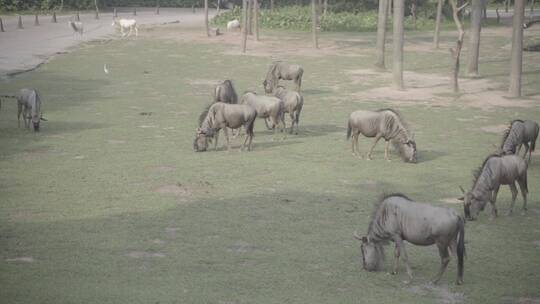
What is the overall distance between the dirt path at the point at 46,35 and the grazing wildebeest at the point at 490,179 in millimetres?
26829

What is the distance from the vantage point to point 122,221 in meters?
14.2

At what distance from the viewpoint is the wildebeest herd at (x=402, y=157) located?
36.7 ft

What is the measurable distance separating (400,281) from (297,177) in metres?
6.66

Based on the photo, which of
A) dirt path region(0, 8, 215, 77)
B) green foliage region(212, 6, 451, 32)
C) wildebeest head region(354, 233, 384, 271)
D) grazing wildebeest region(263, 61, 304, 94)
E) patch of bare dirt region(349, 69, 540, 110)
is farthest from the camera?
green foliage region(212, 6, 451, 32)

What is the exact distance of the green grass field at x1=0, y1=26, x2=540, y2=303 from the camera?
11109 millimetres

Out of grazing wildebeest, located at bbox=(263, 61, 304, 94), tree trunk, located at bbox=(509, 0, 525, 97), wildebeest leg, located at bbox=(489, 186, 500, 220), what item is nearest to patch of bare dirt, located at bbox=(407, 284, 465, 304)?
wildebeest leg, located at bbox=(489, 186, 500, 220)

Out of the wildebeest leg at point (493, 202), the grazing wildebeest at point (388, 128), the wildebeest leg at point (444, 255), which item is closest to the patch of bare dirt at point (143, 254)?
the wildebeest leg at point (444, 255)

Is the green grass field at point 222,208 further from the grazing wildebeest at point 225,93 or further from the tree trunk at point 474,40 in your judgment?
the tree trunk at point 474,40

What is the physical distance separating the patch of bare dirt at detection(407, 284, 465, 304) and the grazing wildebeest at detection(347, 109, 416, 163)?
27.4ft

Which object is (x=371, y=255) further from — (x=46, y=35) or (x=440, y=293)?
(x=46, y=35)

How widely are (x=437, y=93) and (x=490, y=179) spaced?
59.9ft

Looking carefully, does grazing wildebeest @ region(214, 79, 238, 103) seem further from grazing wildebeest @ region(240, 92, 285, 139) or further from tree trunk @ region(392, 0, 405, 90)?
tree trunk @ region(392, 0, 405, 90)

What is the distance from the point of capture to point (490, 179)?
14398 millimetres

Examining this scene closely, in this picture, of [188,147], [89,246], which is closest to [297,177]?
[188,147]
